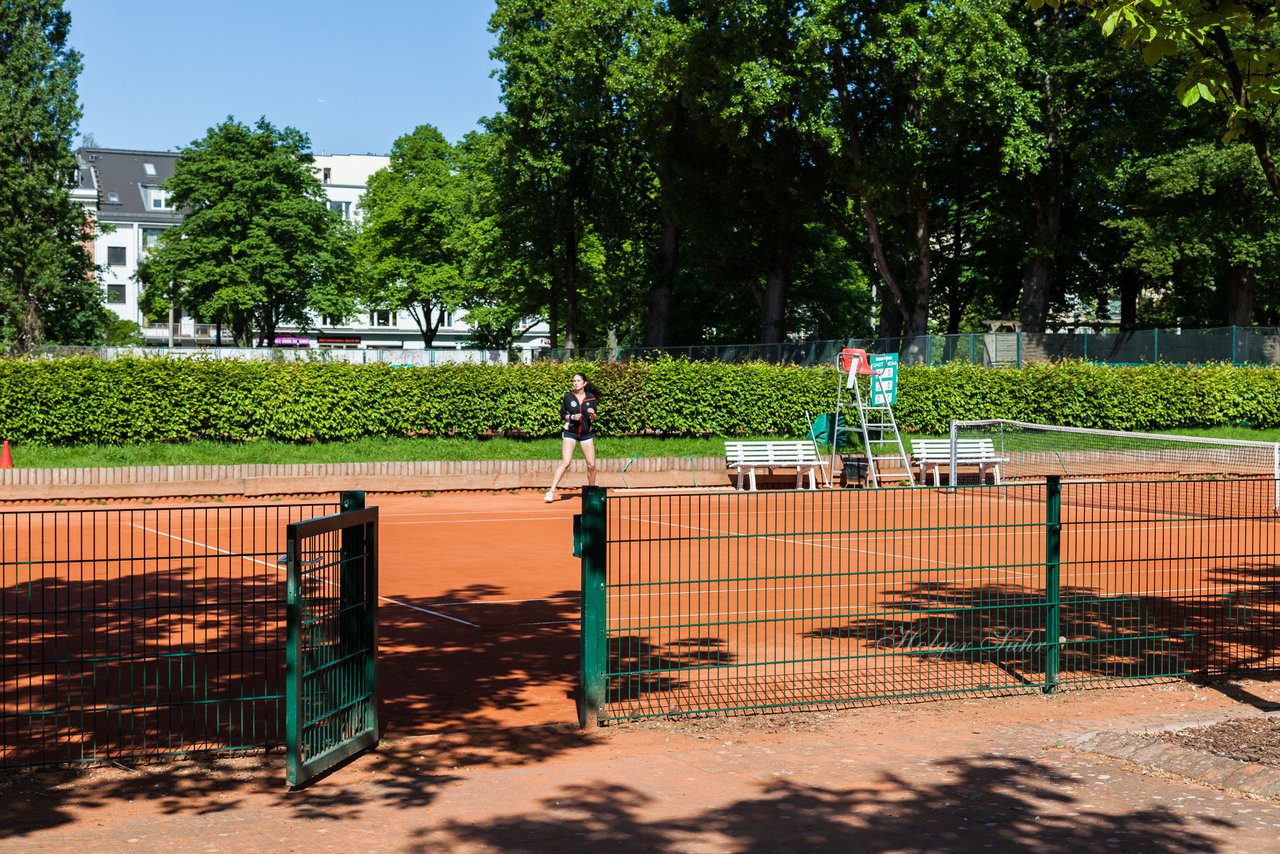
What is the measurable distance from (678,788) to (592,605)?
1466 mm

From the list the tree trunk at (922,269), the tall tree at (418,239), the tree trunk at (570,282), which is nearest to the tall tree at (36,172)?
the tree trunk at (570,282)

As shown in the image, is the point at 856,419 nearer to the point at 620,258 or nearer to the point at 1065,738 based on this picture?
the point at 1065,738

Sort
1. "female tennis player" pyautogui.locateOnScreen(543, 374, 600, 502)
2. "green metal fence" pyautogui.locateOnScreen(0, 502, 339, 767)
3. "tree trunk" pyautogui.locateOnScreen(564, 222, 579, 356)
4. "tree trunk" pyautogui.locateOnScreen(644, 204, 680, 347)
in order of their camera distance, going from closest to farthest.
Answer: "green metal fence" pyautogui.locateOnScreen(0, 502, 339, 767), "female tennis player" pyautogui.locateOnScreen(543, 374, 600, 502), "tree trunk" pyautogui.locateOnScreen(644, 204, 680, 347), "tree trunk" pyautogui.locateOnScreen(564, 222, 579, 356)

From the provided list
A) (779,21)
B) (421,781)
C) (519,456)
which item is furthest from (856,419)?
(421,781)

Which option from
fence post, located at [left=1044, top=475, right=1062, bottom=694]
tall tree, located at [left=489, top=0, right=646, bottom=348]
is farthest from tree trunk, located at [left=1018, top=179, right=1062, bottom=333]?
fence post, located at [left=1044, top=475, right=1062, bottom=694]

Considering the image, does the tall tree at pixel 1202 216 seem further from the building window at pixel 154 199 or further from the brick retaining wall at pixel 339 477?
the building window at pixel 154 199

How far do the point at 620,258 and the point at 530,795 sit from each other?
Result: 53.6 meters

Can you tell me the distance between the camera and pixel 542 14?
48.5 m

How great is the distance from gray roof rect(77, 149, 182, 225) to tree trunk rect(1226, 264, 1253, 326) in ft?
256

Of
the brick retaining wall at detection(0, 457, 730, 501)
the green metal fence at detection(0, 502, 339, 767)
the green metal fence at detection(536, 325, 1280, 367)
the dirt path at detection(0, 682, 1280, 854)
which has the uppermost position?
the green metal fence at detection(536, 325, 1280, 367)

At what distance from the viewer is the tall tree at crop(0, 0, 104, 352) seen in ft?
161

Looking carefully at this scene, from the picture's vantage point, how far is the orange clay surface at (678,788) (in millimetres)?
5750

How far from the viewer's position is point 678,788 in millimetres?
6535

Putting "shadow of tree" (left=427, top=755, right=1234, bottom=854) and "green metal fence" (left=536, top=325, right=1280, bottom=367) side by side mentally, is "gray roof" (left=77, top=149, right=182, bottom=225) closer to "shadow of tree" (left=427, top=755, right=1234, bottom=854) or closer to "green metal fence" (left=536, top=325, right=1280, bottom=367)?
"green metal fence" (left=536, top=325, right=1280, bottom=367)
